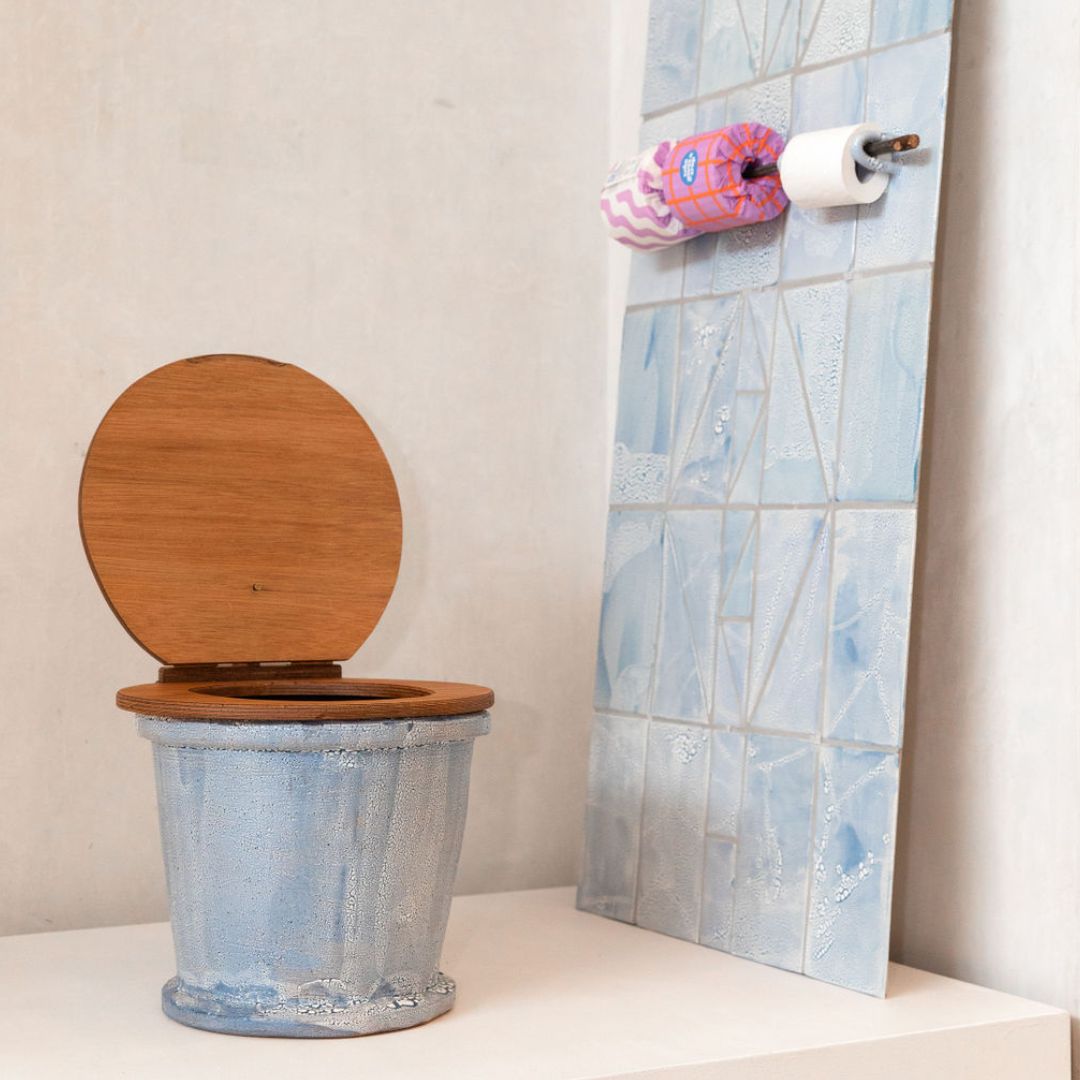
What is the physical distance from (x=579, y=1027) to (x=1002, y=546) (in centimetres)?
68

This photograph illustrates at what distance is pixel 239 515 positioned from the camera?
1.63 metres

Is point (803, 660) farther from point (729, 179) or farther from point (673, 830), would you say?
point (729, 179)

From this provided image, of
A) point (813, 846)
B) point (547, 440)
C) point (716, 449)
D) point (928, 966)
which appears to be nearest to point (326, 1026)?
point (813, 846)

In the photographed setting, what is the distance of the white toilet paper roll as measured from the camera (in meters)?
1.55

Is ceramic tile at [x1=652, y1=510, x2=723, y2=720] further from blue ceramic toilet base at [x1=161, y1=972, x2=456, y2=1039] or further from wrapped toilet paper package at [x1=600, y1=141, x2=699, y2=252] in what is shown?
blue ceramic toilet base at [x1=161, y1=972, x2=456, y2=1039]

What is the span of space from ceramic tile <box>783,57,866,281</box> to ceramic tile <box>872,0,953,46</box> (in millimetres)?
43

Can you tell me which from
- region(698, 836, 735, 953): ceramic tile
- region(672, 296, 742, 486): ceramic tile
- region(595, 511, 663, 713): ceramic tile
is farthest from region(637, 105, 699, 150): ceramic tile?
region(698, 836, 735, 953): ceramic tile

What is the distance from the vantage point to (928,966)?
63.5 inches

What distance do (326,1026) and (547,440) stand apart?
1011 millimetres

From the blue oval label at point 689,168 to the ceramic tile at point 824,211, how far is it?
12 centimetres

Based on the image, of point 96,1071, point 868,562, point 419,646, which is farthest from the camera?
point 419,646

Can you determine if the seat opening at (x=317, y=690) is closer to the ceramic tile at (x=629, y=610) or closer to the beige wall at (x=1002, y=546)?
the ceramic tile at (x=629, y=610)

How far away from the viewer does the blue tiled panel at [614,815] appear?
1.82 metres

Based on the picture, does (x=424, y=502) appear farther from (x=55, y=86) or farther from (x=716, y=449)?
(x=55, y=86)
